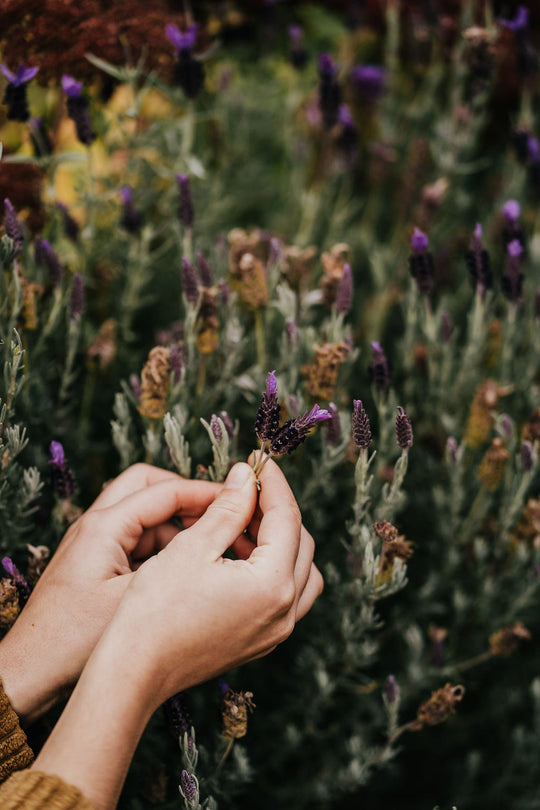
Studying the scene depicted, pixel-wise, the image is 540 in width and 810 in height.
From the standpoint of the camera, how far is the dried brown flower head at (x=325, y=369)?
1278mm

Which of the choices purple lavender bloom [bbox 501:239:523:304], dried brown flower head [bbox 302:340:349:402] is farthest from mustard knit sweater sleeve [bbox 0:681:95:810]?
purple lavender bloom [bbox 501:239:523:304]

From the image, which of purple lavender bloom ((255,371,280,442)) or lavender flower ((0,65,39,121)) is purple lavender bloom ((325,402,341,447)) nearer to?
purple lavender bloom ((255,371,280,442))

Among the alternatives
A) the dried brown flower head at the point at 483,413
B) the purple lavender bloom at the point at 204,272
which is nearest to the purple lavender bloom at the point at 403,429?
the dried brown flower head at the point at 483,413

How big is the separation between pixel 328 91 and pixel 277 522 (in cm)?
134

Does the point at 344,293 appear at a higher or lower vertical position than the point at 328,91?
lower

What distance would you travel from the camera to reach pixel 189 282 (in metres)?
1.30

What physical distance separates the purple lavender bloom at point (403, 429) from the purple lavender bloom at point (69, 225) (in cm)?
92

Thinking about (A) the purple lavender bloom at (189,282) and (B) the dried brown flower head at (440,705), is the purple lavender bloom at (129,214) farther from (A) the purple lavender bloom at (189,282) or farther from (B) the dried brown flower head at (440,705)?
(B) the dried brown flower head at (440,705)

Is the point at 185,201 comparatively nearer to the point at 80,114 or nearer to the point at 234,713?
the point at 80,114

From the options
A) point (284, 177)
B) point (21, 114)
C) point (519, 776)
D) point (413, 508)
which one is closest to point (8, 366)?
point (21, 114)

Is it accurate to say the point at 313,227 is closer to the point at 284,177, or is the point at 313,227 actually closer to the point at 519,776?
the point at 284,177

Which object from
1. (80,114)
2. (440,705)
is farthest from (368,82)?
(440,705)

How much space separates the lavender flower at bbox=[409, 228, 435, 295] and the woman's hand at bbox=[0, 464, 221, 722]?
2.42ft

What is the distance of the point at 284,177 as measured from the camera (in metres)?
2.65
